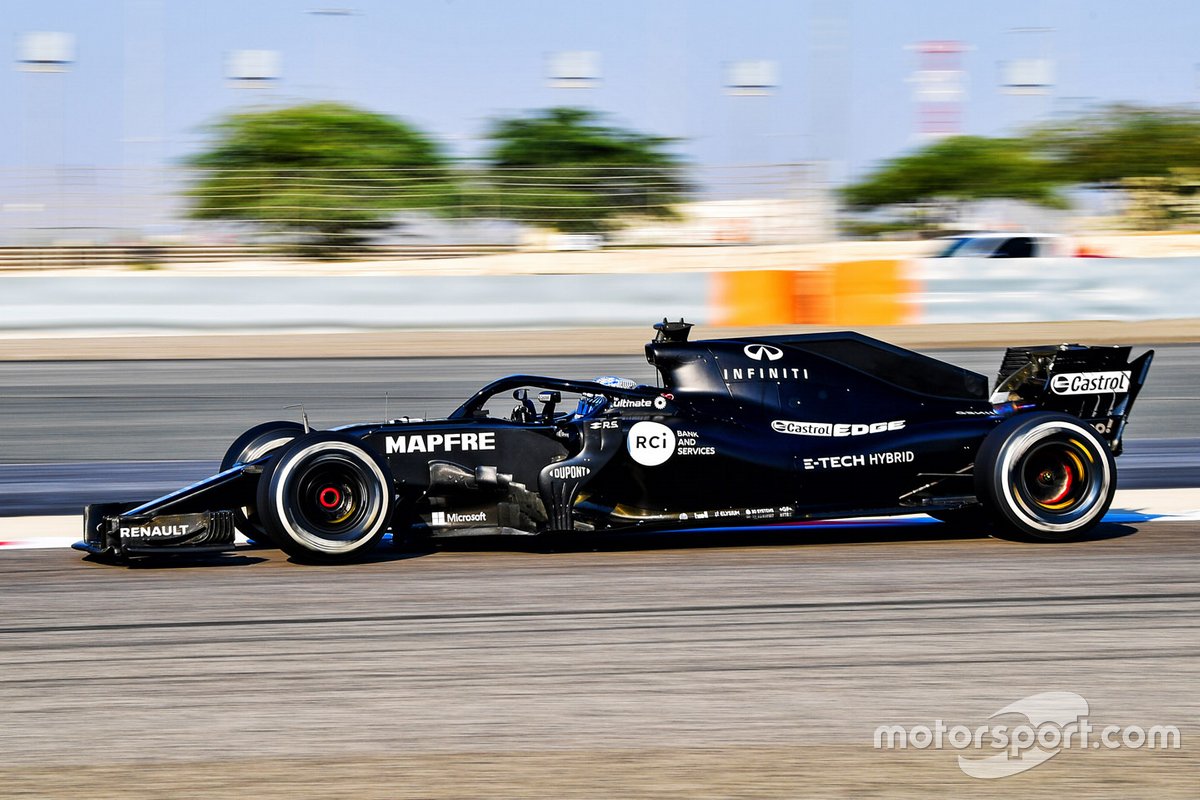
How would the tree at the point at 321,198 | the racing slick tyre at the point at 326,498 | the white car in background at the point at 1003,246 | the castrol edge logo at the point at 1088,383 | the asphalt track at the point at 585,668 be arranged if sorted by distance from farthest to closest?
the tree at the point at 321,198 < the white car in background at the point at 1003,246 < the castrol edge logo at the point at 1088,383 < the racing slick tyre at the point at 326,498 < the asphalt track at the point at 585,668

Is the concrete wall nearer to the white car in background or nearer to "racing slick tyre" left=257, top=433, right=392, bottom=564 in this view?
the white car in background

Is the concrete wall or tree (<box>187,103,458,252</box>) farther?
tree (<box>187,103,458,252</box>)

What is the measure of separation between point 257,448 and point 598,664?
285cm

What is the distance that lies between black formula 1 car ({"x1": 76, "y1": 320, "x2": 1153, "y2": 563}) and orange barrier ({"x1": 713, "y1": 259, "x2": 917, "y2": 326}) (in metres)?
11.1

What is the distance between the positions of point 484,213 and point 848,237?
43.2 feet

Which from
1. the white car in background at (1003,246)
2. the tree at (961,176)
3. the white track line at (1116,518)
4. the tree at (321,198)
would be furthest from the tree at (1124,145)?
the white track line at (1116,518)

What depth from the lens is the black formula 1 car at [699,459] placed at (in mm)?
6402

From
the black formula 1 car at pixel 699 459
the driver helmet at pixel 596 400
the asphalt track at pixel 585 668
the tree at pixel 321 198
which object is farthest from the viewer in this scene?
the tree at pixel 321 198

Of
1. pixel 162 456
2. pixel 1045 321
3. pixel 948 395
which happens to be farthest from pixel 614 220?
pixel 948 395

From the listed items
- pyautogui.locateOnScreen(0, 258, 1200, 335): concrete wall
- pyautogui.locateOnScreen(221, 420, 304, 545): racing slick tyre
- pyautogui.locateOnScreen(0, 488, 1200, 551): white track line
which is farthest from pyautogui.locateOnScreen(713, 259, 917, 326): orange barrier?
pyautogui.locateOnScreen(221, 420, 304, 545): racing slick tyre

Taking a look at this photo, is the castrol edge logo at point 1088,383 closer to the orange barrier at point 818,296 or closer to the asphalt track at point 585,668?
the asphalt track at point 585,668

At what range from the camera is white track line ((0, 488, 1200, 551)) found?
24.2 ft

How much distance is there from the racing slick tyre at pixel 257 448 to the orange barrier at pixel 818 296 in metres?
11.9

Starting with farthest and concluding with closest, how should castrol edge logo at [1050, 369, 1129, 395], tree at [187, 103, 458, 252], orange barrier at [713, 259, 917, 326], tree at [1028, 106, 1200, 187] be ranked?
1. tree at [1028, 106, 1200, 187]
2. tree at [187, 103, 458, 252]
3. orange barrier at [713, 259, 917, 326]
4. castrol edge logo at [1050, 369, 1129, 395]
